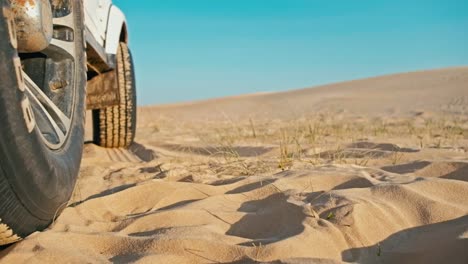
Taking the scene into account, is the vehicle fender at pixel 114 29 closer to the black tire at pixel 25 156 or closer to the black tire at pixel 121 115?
the black tire at pixel 121 115

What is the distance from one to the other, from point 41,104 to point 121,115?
2.29m

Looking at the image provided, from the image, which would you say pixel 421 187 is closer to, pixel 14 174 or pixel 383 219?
pixel 383 219

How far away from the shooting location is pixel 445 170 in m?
2.50

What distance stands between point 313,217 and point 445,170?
989 mm

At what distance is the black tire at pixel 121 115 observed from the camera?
407 cm

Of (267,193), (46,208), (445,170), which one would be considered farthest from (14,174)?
(445,170)

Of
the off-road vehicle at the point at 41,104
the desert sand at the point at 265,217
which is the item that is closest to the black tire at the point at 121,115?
the off-road vehicle at the point at 41,104

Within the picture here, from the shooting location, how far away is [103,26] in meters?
3.33

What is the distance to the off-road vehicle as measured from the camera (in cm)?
Result: 133

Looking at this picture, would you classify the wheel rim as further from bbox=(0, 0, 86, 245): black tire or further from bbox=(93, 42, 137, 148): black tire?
bbox=(93, 42, 137, 148): black tire

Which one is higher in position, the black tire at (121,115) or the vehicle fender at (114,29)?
the vehicle fender at (114,29)

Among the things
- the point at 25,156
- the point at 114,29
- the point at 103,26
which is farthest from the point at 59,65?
the point at 114,29

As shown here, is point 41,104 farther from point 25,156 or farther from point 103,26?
point 103,26

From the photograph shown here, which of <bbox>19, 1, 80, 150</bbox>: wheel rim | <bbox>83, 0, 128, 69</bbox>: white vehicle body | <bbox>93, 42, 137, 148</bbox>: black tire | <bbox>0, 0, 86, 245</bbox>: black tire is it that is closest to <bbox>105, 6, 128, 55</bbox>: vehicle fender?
<bbox>83, 0, 128, 69</bbox>: white vehicle body
